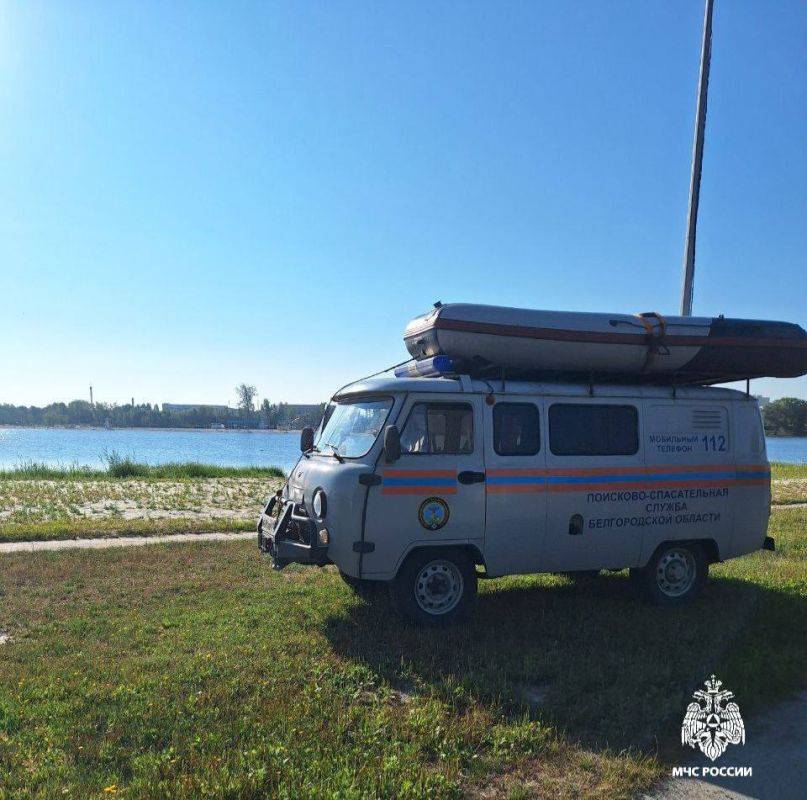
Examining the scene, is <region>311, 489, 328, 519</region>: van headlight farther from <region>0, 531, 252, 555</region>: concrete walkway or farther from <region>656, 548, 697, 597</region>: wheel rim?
<region>0, 531, 252, 555</region>: concrete walkway

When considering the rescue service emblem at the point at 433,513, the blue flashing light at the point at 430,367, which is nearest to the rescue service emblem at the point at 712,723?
the rescue service emblem at the point at 433,513

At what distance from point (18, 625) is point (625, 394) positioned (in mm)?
6825

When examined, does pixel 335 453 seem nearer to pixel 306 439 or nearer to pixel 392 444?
pixel 392 444

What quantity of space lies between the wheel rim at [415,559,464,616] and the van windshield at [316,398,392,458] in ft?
4.47

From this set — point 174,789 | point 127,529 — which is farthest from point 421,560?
point 127,529

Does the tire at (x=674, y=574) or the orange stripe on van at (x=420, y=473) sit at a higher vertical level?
the orange stripe on van at (x=420, y=473)

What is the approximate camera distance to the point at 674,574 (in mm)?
8391

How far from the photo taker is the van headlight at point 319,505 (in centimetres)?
712

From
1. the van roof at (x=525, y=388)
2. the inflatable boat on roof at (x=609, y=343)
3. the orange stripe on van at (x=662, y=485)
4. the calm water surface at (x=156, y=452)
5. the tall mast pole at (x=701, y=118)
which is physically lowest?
the calm water surface at (x=156, y=452)

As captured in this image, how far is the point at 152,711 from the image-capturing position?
501cm

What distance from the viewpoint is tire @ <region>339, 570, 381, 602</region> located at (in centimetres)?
844

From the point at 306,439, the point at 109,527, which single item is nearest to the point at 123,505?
the point at 109,527

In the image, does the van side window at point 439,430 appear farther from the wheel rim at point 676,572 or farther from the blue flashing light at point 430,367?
the wheel rim at point 676,572

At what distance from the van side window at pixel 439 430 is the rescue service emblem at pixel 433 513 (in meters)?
0.49
